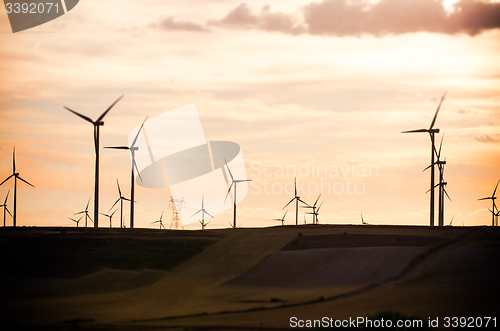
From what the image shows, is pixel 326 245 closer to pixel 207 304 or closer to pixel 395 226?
pixel 395 226

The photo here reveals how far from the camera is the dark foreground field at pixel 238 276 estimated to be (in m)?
55.6

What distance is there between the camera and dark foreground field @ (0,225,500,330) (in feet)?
182

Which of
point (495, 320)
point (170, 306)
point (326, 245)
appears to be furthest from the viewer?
point (326, 245)

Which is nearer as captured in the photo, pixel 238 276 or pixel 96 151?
pixel 238 276

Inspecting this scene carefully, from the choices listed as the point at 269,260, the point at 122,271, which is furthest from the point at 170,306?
the point at 269,260

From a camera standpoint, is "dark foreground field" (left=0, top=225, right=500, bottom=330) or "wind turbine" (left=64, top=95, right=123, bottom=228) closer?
"dark foreground field" (left=0, top=225, right=500, bottom=330)

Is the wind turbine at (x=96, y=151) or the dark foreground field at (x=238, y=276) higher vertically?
the wind turbine at (x=96, y=151)

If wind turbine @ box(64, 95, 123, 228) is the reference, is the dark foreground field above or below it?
below

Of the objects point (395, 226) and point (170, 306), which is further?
point (395, 226)

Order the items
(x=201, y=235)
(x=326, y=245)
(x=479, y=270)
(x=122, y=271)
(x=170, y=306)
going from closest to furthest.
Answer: (x=170, y=306) < (x=479, y=270) < (x=122, y=271) < (x=326, y=245) < (x=201, y=235)

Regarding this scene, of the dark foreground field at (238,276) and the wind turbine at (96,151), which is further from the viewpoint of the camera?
the wind turbine at (96,151)

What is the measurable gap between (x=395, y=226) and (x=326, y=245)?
2814 cm

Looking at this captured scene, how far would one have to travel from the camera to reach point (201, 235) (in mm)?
110938

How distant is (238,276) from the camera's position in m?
80.8
